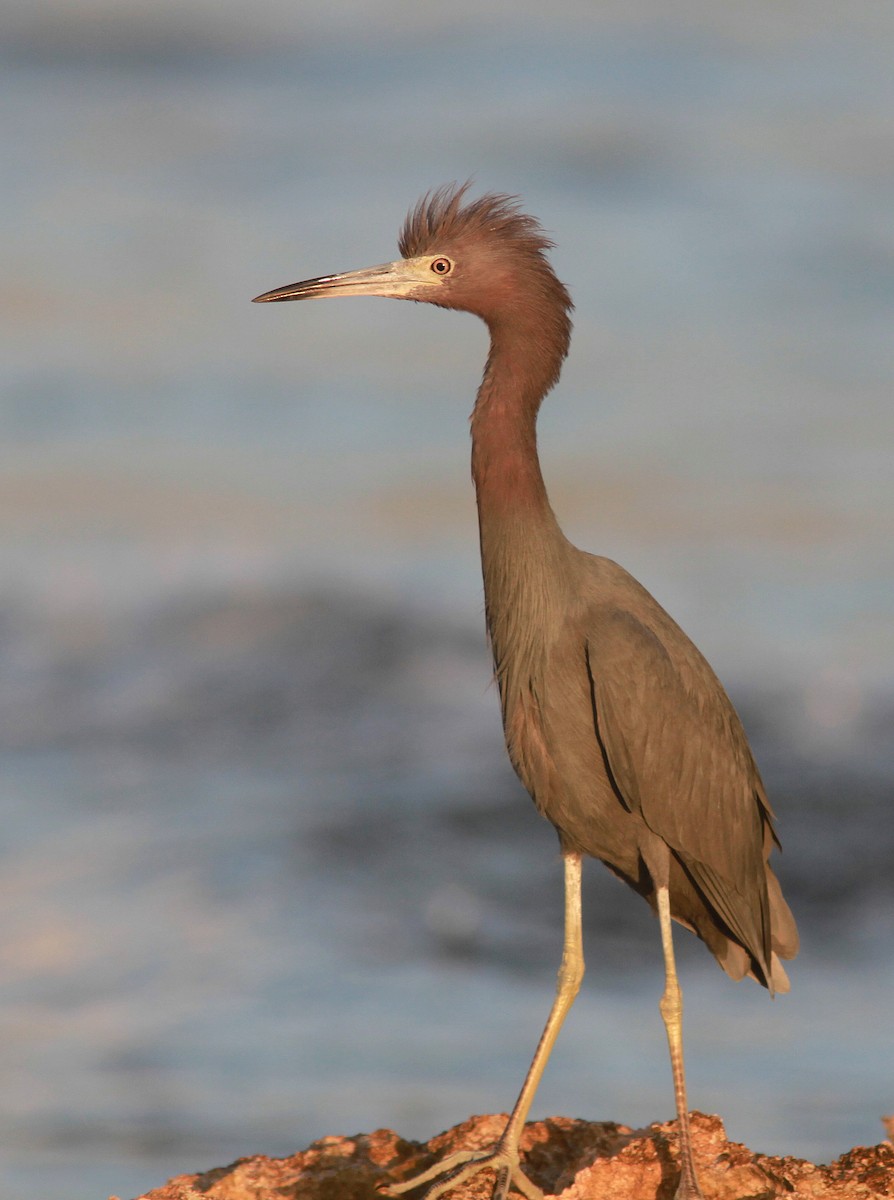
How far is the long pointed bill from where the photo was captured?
727cm

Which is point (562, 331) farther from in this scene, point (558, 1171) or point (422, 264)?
point (558, 1171)

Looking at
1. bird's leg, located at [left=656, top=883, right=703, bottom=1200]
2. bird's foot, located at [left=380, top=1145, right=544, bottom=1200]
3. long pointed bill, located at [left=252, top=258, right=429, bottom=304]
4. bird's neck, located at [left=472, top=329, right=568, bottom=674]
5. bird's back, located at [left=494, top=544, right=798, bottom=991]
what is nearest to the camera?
bird's leg, located at [left=656, top=883, right=703, bottom=1200]

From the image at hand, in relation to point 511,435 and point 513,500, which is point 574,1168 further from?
point 511,435

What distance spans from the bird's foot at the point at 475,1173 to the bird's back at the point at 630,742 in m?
1.26

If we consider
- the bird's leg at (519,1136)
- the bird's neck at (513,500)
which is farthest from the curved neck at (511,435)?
the bird's leg at (519,1136)

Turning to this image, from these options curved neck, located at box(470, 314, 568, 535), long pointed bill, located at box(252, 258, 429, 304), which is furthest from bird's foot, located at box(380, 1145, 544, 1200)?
long pointed bill, located at box(252, 258, 429, 304)

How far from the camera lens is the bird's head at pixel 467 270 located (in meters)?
7.07

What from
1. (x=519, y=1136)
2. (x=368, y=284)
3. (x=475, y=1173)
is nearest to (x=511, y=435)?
(x=368, y=284)

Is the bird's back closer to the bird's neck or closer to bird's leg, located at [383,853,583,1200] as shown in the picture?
the bird's neck

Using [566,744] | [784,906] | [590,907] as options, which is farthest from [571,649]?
[590,907]

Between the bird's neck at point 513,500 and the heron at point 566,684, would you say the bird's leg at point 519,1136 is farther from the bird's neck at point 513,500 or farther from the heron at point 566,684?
the bird's neck at point 513,500

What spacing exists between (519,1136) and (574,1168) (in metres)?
0.39

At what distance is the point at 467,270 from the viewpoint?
281 inches

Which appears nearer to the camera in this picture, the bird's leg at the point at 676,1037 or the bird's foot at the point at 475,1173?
the bird's leg at the point at 676,1037
